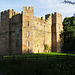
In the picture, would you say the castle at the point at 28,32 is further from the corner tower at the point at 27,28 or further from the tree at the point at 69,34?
the tree at the point at 69,34

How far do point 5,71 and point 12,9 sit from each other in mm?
24690

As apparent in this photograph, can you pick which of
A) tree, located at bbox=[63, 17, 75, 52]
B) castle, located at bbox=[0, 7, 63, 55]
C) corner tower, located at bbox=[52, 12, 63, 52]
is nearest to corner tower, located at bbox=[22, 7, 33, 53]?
castle, located at bbox=[0, 7, 63, 55]

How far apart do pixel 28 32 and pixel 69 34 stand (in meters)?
14.3

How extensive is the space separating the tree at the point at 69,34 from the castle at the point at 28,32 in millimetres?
1953

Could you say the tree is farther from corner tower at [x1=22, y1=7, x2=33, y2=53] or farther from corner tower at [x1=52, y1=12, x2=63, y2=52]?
corner tower at [x1=22, y1=7, x2=33, y2=53]

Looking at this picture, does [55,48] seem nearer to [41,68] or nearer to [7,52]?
[7,52]

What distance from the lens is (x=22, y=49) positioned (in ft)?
102

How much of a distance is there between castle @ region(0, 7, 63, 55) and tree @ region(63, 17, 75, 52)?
6.41ft

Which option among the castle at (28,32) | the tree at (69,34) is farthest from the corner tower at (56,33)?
the tree at (69,34)

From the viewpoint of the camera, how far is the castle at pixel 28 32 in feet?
105

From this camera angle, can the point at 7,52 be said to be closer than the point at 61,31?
Yes

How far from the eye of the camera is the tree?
1521 inches

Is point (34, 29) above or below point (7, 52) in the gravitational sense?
above

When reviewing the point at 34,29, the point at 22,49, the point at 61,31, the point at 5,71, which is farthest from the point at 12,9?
the point at 5,71
